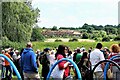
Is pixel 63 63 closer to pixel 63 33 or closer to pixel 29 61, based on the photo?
pixel 29 61

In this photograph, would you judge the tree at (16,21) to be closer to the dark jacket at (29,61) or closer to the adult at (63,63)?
the dark jacket at (29,61)

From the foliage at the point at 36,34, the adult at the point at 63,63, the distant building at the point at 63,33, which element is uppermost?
the distant building at the point at 63,33

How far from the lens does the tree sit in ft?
166

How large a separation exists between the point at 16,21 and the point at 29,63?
41504 millimetres

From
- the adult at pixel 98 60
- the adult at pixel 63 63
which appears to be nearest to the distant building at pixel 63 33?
the adult at pixel 98 60

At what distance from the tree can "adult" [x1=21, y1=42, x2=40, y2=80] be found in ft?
127

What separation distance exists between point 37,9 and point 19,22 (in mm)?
18304

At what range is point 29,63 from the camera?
1127cm

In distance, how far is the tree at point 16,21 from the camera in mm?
50562

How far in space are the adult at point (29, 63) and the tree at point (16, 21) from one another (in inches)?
1526

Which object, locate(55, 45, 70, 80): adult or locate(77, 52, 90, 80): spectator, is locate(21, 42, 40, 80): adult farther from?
locate(77, 52, 90, 80): spectator

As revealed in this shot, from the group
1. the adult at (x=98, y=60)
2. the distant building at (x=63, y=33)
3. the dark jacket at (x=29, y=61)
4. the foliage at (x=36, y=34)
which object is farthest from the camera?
the distant building at (x=63, y=33)

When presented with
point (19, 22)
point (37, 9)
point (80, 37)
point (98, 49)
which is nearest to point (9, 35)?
point (19, 22)

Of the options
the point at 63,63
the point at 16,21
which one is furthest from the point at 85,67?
the point at 16,21
